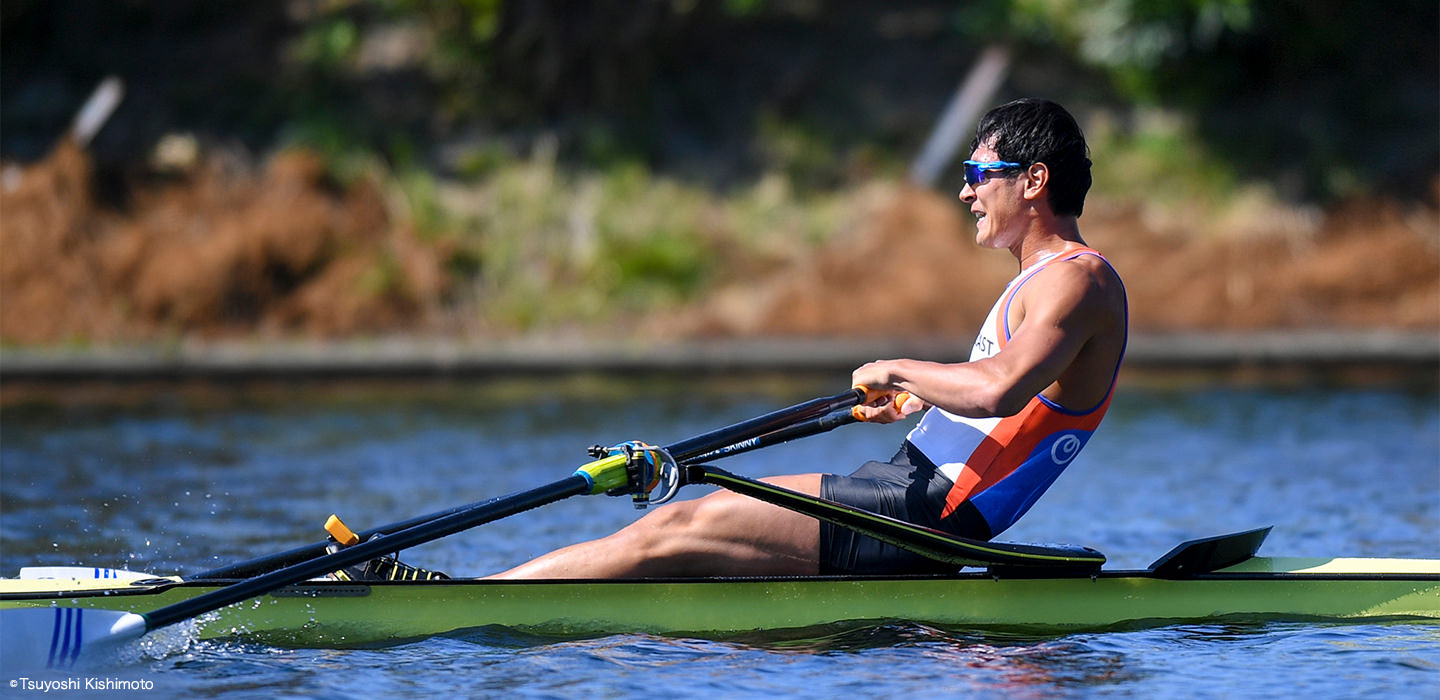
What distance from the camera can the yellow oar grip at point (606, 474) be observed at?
505 cm

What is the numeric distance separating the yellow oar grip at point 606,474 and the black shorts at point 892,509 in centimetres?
64

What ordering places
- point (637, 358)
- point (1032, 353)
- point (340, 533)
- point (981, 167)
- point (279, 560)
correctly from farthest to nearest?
point (637, 358) < point (279, 560) < point (340, 533) < point (981, 167) < point (1032, 353)

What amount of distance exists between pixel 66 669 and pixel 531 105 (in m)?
A: 14.9

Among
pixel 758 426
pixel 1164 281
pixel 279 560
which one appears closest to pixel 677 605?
pixel 758 426

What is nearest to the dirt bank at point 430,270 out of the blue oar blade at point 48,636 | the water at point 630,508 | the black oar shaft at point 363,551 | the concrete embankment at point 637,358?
the concrete embankment at point 637,358

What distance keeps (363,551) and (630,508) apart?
3.98m

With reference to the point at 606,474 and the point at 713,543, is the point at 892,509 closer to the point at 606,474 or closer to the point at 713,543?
the point at 713,543

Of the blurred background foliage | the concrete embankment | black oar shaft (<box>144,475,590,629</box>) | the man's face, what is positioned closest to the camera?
black oar shaft (<box>144,475,590,629</box>)

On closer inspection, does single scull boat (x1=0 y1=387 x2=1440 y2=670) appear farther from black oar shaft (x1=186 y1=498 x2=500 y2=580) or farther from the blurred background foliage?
the blurred background foliage

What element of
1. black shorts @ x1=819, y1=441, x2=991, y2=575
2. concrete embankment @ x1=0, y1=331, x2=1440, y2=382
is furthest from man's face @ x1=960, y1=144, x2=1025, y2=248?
concrete embankment @ x1=0, y1=331, x2=1440, y2=382

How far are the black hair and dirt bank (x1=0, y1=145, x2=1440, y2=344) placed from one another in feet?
35.1

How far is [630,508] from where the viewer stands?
29.2ft

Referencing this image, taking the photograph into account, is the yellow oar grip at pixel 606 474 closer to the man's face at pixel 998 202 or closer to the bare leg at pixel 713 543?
the bare leg at pixel 713 543

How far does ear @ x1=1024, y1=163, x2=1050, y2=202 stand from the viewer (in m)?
5.10
